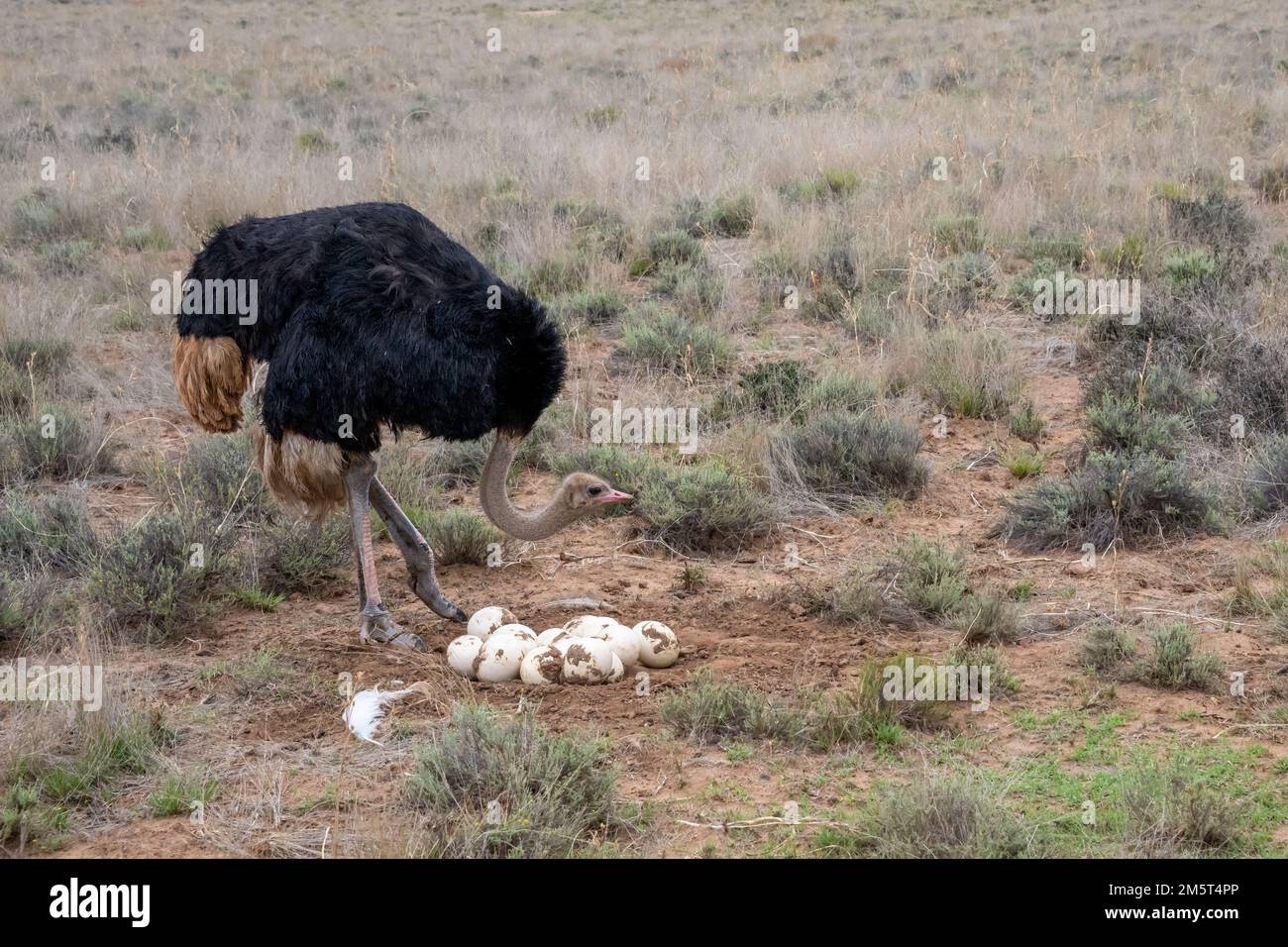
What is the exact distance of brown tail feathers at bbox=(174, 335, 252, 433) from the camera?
5.96 meters

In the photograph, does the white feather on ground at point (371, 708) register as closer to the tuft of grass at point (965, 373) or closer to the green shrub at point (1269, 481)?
the green shrub at point (1269, 481)

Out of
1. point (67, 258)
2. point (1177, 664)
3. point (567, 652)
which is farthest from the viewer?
point (67, 258)

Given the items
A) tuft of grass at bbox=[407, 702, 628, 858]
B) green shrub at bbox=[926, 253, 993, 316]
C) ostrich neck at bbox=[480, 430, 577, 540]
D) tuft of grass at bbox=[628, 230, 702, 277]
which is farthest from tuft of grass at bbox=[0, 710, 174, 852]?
tuft of grass at bbox=[628, 230, 702, 277]

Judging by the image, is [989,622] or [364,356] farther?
[989,622]

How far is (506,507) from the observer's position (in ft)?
19.5

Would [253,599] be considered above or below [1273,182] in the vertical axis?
below

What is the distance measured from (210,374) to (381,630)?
4.38 ft

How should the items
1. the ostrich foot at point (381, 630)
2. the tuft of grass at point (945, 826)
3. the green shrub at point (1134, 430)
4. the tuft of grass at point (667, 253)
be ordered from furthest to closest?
the tuft of grass at point (667, 253), the green shrub at point (1134, 430), the ostrich foot at point (381, 630), the tuft of grass at point (945, 826)

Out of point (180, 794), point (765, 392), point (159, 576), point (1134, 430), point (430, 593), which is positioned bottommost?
point (180, 794)

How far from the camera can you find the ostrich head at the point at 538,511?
5.92m

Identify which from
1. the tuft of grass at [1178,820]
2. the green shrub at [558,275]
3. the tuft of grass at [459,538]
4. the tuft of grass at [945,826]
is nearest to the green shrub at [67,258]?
the green shrub at [558,275]

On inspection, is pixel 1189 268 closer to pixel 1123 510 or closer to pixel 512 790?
pixel 1123 510

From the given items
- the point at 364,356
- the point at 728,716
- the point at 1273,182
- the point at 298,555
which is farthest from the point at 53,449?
the point at 1273,182
